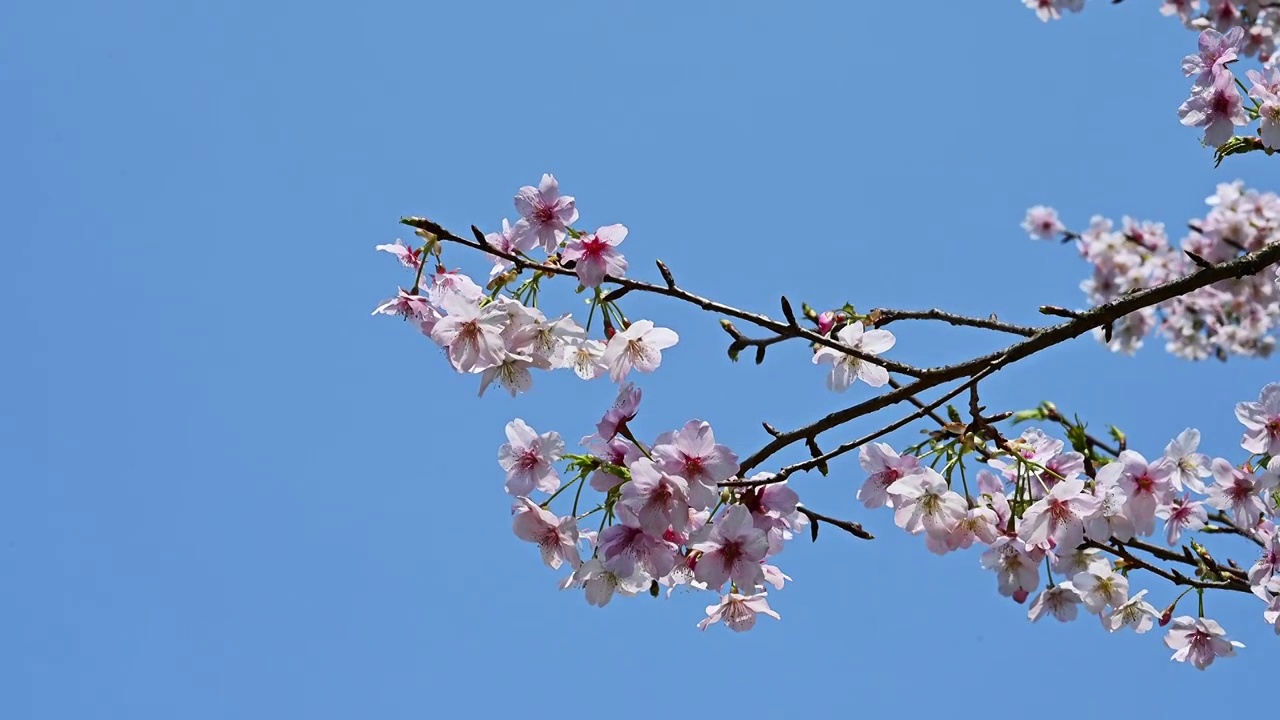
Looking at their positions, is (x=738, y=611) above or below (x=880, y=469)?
below

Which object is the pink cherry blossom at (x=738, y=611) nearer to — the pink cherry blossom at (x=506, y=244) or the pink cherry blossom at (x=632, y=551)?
the pink cherry blossom at (x=632, y=551)

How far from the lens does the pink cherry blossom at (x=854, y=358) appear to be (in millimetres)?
2666

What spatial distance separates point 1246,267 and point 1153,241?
7.59 meters

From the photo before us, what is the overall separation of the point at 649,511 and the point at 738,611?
77 centimetres

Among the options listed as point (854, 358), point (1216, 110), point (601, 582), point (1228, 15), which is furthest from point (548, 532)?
point (1228, 15)

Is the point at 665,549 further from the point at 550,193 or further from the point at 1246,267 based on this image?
the point at 1246,267

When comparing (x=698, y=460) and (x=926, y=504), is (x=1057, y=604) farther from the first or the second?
(x=698, y=460)

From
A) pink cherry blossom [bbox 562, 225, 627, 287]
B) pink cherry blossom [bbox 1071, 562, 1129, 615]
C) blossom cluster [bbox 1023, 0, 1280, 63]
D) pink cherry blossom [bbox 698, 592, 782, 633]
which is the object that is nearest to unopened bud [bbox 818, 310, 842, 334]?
pink cherry blossom [bbox 562, 225, 627, 287]

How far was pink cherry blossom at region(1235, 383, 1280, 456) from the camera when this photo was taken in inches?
118

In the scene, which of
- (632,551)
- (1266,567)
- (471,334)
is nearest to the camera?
(632,551)

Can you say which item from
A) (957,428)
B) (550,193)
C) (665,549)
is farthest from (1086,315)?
(550,193)

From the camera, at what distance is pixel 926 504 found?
8.62 feet

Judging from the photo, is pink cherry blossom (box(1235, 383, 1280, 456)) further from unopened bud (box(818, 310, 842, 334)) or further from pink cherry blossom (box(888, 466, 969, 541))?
unopened bud (box(818, 310, 842, 334))

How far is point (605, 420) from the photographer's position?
240 cm
